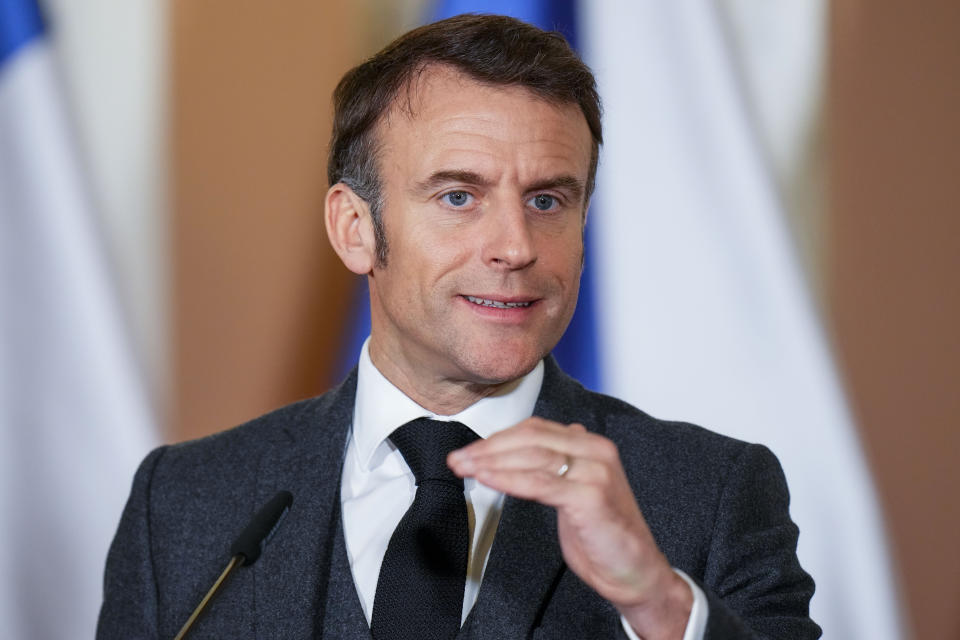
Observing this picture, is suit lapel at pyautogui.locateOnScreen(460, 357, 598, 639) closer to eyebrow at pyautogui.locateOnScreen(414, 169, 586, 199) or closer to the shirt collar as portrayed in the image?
the shirt collar

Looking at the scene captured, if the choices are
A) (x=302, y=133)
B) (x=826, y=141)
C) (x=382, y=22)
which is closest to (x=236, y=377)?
(x=302, y=133)

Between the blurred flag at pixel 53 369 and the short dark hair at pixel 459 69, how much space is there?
0.96 metres

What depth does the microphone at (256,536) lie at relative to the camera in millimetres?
1529

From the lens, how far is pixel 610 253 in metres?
2.70

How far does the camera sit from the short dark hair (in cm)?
177

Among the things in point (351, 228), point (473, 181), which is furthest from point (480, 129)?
point (351, 228)

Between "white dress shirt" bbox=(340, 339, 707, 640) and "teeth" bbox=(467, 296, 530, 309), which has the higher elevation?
"teeth" bbox=(467, 296, 530, 309)

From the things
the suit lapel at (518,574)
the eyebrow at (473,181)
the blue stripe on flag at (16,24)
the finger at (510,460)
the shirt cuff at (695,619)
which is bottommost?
the suit lapel at (518,574)

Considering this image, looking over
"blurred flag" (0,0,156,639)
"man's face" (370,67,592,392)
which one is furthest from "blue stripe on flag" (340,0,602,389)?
"man's face" (370,67,592,392)

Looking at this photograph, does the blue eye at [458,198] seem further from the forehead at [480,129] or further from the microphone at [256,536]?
the microphone at [256,536]

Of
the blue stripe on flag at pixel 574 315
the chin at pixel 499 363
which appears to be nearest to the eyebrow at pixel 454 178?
the chin at pixel 499 363

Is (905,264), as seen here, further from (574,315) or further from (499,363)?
(499,363)

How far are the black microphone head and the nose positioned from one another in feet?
1.47

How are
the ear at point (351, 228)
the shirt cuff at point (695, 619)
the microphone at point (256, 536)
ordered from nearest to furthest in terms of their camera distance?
the shirt cuff at point (695, 619) < the microphone at point (256, 536) < the ear at point (351, 228)
